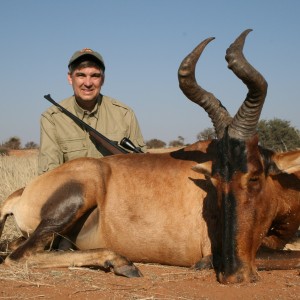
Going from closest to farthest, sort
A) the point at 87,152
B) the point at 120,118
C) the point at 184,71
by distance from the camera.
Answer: the point at 184,71
the point at 87,152
the point at 120,118

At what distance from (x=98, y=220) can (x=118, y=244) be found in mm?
384

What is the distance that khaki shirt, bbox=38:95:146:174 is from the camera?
312 inches

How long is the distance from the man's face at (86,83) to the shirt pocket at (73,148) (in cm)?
77

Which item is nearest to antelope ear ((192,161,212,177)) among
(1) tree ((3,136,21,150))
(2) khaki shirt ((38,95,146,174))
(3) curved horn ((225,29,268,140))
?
(3) curved horn ((225,29,268,140))

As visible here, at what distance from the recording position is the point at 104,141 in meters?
7.87

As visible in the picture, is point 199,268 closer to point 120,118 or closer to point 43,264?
point 43,264

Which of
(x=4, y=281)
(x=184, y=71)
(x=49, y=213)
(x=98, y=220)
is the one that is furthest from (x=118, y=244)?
(x=184, y=71)

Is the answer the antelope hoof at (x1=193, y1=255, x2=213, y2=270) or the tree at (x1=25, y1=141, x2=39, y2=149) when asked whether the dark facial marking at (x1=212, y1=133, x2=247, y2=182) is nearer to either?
the antelope hoof at (x1=193, y1=255, x2=213, y2=270)

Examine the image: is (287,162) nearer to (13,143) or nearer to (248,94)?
(248,94)

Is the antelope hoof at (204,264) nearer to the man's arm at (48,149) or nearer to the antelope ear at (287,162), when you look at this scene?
the antelope ear at (287,162)

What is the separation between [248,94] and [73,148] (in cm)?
386

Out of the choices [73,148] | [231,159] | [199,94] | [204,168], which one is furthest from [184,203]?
[73,148]

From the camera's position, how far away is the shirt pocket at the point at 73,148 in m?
8.02

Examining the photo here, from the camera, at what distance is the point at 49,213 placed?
19.5 feet
